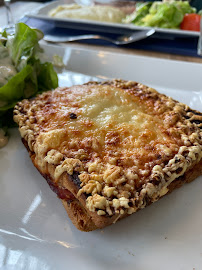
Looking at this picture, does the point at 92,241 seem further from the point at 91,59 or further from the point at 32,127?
the point at 91,59

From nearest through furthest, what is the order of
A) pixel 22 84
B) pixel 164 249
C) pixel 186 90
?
pixel 164 249 < pixel 22 84 < pixel 186 90

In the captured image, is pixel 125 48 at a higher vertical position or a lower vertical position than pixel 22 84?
lower

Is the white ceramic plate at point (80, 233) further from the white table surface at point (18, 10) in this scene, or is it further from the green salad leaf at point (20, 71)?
the white table surface at point (18, 10)

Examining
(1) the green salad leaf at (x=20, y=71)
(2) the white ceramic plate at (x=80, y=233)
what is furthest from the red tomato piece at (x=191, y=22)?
(2) the white ceramic plate at (x=80, y=233)

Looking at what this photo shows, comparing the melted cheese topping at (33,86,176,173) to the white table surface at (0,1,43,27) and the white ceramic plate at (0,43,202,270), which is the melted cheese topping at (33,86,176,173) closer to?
the white ceramic plate at (0,43,202,270)

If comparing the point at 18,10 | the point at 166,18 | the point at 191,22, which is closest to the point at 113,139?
the point at 166,18

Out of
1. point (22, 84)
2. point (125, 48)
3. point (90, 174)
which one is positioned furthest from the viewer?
point (125, 48)

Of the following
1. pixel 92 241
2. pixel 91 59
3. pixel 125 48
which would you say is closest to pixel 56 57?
pixel 91 59
